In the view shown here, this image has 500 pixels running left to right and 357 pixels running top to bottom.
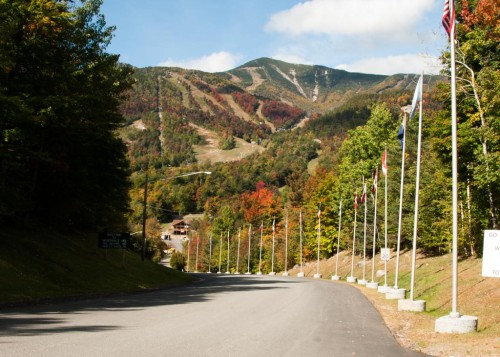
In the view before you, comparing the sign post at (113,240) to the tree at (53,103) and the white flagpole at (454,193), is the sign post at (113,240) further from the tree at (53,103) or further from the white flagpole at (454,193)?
the white flagpole at (454,193)

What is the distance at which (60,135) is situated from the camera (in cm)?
2880

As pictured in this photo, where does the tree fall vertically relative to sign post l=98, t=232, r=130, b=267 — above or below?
above

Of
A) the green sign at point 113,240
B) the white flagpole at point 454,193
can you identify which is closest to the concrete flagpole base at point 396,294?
the white flagpole at point 454,193

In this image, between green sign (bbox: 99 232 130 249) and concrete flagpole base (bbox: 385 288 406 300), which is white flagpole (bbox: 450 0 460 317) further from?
green sign (bbox: 99 232 130 249)

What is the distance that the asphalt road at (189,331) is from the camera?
9930 mm

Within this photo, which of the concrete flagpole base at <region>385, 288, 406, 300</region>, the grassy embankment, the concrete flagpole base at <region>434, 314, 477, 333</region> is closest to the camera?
the grassy embankment

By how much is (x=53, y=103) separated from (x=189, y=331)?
14783mm

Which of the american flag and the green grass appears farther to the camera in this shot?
the green grass

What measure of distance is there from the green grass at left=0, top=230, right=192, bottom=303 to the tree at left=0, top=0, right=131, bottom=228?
1902 mm

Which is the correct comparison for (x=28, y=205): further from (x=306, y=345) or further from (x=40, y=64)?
(x=306, y=345)

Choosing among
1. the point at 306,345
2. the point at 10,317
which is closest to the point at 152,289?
the point at 10,317

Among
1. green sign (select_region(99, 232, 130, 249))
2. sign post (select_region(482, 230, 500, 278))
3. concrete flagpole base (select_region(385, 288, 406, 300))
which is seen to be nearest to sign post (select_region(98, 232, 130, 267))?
green sign (select_region(99, 232, 130, 249))

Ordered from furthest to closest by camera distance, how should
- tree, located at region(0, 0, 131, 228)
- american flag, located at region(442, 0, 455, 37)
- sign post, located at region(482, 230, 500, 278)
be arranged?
1. tree, located at region(0, 0, 131, 228)
2. american flag, located at region(442, 0, 455, 37)
3. sign post, located at region(482, 230, 500, 278)

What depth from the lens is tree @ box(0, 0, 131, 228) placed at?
23.4 m
